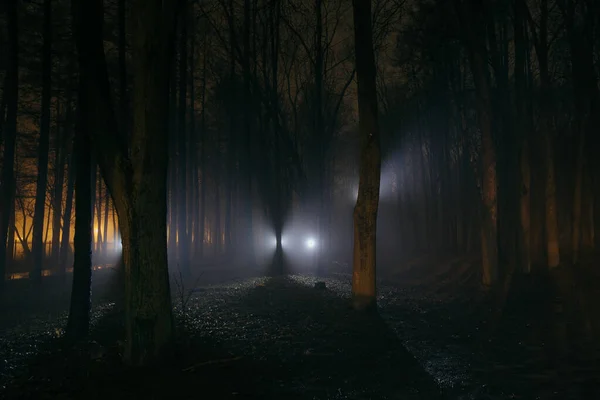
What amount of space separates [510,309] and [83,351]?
35.9ft

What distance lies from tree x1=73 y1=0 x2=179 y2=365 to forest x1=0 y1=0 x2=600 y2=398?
27 millimetres

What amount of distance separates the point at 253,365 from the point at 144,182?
3.14 m

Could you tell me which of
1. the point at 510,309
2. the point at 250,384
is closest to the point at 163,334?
the point at 250,384

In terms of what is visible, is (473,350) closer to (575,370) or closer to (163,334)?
(575,370)

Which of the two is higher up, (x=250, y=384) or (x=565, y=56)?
(x=565, y=56)

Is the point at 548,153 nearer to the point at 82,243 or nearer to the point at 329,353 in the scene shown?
the point at 329,353

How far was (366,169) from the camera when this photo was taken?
11.6 m

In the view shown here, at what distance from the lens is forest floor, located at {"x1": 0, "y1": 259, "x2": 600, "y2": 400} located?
21.6 ft

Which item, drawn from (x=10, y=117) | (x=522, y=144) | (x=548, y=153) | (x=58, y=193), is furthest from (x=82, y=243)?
(x=58, y=193)

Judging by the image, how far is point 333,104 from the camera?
110 ft

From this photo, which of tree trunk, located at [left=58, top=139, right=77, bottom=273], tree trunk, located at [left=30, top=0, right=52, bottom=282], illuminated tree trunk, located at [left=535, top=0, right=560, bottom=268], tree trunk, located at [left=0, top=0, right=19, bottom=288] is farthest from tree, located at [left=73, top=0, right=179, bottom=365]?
tree trunk, located at [left=58, top=139, right=77, bottom=273]

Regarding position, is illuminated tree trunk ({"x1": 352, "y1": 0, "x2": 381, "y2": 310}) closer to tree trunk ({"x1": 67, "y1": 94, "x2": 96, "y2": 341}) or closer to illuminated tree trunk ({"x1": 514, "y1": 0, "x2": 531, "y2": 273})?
tree trunk ({"x1": 67, "y1": 94, "x2": 96, "y2": 341})

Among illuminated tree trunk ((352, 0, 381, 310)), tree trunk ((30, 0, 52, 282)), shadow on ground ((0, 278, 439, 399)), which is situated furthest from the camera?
tree trunk ((30, 0, 52, 282))

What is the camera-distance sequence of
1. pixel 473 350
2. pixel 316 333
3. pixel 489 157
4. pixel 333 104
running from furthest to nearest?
1. pixel 333 104
2. pixel 489 157
3. pixel 316 333
4. pixel 473 350
